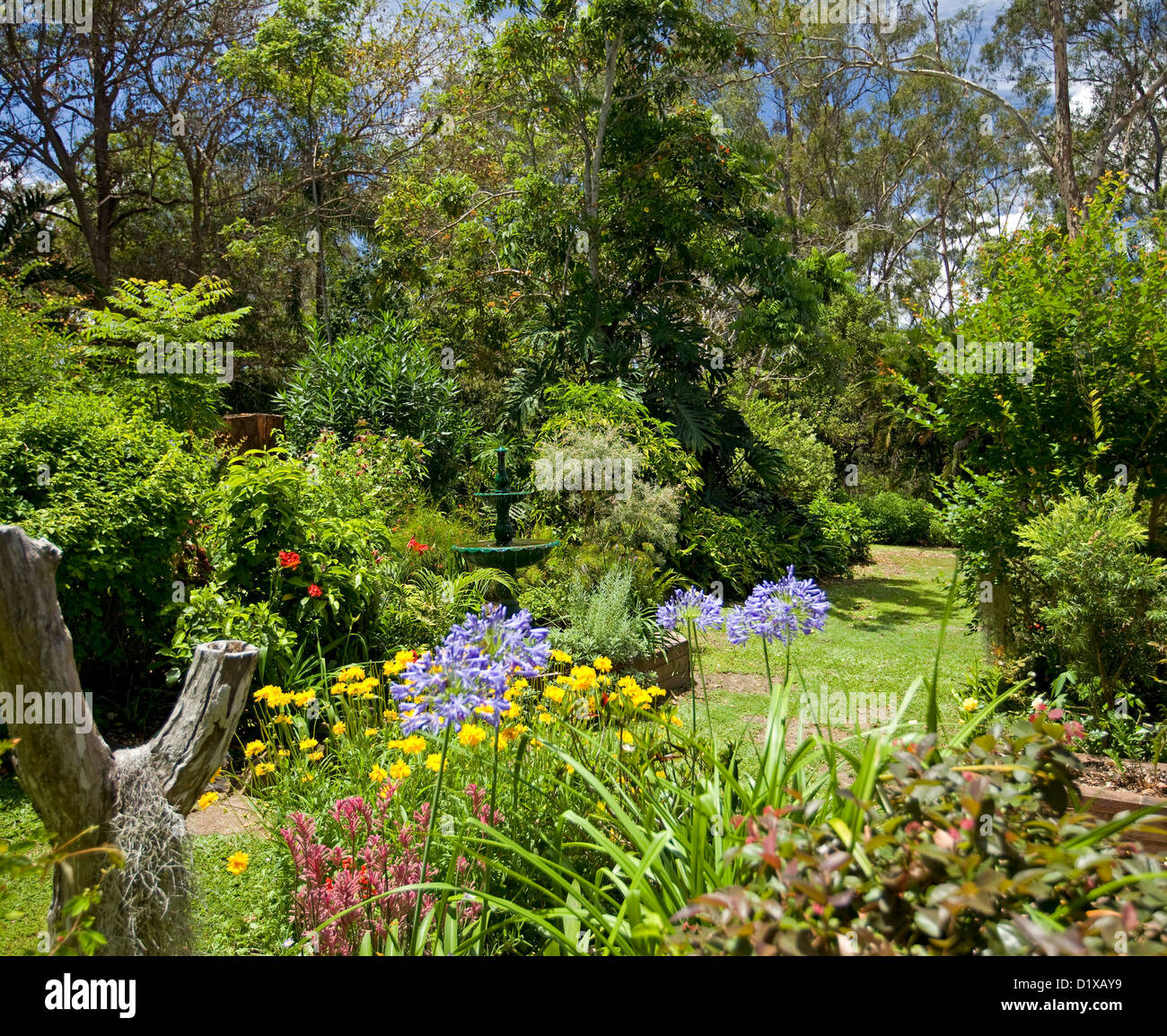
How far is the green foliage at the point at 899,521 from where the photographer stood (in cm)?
1519

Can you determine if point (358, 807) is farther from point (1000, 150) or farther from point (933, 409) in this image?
point (1000, 150)

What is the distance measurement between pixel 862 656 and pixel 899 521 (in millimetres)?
8974

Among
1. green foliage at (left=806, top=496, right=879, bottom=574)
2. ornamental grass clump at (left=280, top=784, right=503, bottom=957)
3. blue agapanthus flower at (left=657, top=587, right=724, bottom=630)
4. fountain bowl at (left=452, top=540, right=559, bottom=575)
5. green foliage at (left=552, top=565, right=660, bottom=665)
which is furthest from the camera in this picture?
green foliage at (left=806, top=496, right=879, bottom=574)

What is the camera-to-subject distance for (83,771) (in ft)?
6.68

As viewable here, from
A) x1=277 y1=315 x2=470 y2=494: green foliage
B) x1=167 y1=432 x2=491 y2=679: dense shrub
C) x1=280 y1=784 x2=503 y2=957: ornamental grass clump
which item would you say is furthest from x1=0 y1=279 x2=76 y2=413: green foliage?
x1=280 y1=784 x2=503 y2=957: ornamental grass clump

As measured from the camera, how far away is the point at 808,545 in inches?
435

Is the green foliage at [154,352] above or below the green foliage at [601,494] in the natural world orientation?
above

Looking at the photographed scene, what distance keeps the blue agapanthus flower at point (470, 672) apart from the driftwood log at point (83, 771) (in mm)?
871

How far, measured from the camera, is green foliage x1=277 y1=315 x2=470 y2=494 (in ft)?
34.7

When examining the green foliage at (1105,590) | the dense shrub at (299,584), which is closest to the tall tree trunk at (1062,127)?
the green foliage at (1105,590)

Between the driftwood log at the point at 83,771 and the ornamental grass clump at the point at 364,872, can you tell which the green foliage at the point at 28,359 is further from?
the ornamental grass clump at the point at 364,872

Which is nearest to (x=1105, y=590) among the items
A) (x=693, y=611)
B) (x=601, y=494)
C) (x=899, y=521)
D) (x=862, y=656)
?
(x=693, y=611)

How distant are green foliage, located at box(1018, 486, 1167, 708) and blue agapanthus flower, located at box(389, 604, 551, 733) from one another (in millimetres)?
3404

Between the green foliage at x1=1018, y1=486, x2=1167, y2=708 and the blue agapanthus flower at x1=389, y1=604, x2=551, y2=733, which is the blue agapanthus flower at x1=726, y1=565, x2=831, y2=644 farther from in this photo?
the green foliage at x1=1018, y1=486, x2=1167, y2=708
